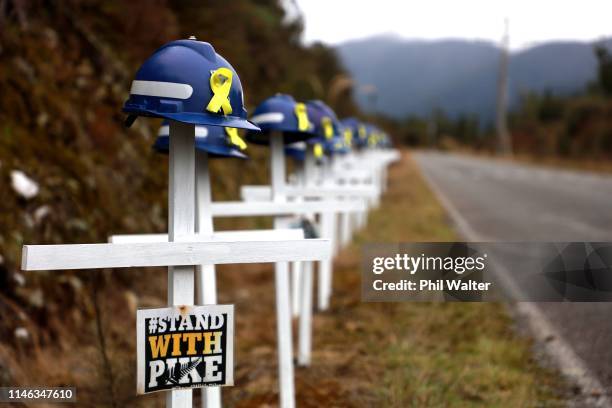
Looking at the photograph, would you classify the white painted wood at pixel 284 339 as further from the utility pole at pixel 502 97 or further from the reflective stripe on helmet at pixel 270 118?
the utility pole at pixel 502 97

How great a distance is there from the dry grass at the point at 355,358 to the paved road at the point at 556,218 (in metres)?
0.36

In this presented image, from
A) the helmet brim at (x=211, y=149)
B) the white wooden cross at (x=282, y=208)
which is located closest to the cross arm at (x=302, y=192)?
the white wooden cross at (x=282, y=208)

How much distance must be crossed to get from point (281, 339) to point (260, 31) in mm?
9221

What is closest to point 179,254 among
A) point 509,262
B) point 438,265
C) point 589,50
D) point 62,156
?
point 438,265

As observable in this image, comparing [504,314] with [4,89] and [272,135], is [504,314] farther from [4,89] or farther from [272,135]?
[4,89]

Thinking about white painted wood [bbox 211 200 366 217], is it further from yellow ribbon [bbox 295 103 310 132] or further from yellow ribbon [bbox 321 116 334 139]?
yellow ribbon [bbox 321 116 334 139]

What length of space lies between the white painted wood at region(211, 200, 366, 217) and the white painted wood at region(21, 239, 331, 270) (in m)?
1.09

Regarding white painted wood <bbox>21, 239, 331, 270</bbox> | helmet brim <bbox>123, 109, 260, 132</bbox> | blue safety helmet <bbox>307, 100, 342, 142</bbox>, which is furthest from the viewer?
blue safety helmet <bbox>307, 100, 342, 142</bbox>

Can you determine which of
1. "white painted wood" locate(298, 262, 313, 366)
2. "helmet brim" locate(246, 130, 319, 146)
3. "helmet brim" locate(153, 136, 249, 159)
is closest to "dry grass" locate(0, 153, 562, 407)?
"white painted wood" locate(298, 262, 313, 366)

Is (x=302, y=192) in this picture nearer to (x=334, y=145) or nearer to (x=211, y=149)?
(x=211, y=149)

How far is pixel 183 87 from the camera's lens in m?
2.14

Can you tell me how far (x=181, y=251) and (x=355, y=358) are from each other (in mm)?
2199

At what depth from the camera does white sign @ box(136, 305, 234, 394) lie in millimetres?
2092

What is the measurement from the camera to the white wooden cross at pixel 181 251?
205 centimetres
